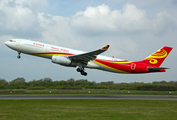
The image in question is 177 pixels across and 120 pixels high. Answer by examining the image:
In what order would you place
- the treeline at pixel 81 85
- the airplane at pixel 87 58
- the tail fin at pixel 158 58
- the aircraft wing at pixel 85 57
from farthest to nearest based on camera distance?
the treeline at pixel 81 85 → the tail fin at pixel 158 58 → the airplane at pixel 87 58 → the aircraft wing at pixel 85 57

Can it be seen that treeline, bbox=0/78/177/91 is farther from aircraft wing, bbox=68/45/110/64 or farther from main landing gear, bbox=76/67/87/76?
aircraft wing, bbox=68/45/110/64

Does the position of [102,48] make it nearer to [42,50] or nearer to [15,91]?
[42,50]

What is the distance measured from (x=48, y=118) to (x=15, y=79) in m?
44.6

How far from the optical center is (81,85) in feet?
169

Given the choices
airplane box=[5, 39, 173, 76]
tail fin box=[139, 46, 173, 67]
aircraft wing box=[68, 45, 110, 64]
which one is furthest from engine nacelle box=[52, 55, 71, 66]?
tail fin box=[139, 46, 173, 67]

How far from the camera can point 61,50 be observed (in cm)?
3175

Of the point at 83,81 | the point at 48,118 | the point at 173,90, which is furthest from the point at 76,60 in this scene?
the point at 173,90

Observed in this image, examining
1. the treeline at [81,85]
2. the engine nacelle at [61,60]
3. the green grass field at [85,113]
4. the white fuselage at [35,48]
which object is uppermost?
the white fuselage at [35,48]

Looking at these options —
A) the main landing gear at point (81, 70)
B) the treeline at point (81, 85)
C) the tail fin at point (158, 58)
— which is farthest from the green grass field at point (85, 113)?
the treeline at point (81, 85)

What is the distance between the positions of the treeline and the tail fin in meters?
14.4

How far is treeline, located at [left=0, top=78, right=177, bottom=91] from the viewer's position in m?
48.7

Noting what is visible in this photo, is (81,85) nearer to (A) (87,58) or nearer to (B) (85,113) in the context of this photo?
(A) (87,58)

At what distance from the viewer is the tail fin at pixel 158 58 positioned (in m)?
35.2

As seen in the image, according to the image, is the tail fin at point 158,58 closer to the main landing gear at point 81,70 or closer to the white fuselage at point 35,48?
the main landing gear at point 81,70
